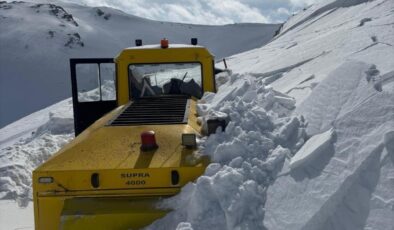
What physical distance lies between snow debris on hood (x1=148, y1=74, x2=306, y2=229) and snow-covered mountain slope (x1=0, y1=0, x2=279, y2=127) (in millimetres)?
23000

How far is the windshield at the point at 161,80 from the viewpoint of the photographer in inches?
231

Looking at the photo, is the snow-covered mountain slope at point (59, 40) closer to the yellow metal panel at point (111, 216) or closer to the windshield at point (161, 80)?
the windshield at point (161, 80)

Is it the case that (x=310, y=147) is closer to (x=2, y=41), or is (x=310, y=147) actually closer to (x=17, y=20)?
(x=2, y=41)

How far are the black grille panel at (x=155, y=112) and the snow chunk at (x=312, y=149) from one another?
45.9 inches

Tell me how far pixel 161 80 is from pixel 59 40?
35.0 metres

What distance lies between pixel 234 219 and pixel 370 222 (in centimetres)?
84

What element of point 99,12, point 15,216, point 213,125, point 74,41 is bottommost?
point 15,216

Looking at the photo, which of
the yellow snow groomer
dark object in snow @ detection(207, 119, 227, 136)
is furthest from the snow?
dark object in snow @ detection(207, 119, 227, 136)

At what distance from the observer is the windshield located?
19.2ft

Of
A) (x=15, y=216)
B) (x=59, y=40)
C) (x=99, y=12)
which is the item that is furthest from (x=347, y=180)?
(x=99, y=12)

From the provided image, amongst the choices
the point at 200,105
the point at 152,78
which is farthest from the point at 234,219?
the point at 152,78

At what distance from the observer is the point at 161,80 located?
595 centimetres

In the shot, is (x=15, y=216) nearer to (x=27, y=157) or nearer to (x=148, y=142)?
(x=27, y=157)

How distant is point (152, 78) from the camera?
19.4ft
